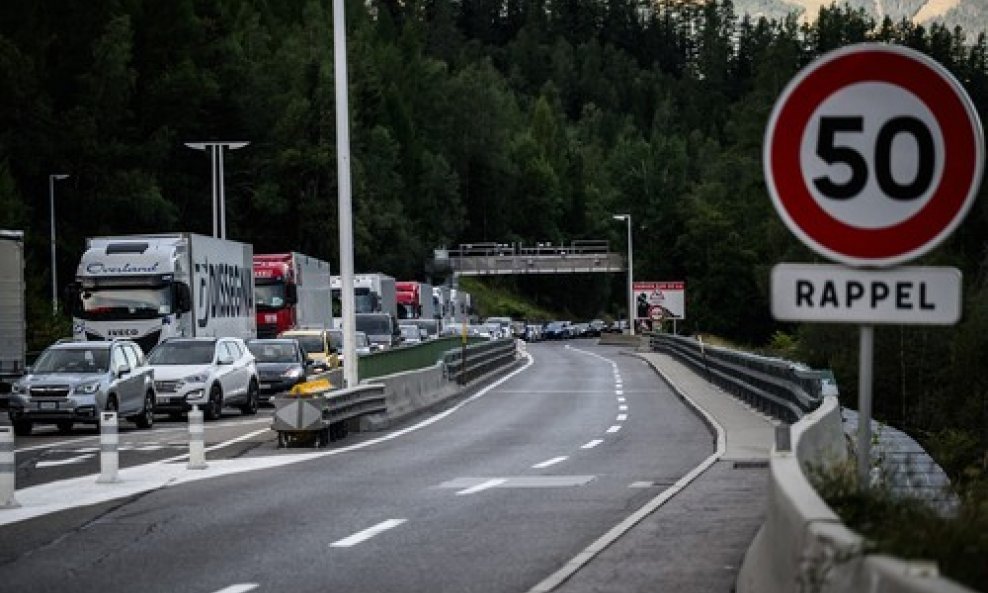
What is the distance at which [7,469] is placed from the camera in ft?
54.6

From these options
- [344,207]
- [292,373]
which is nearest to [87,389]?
[344,207]

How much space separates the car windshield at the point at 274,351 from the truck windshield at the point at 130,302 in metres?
2.18

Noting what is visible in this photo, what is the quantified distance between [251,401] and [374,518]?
867 inches

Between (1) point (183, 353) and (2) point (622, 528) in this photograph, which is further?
(1) point (183, 353)

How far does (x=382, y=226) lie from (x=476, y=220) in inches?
1864

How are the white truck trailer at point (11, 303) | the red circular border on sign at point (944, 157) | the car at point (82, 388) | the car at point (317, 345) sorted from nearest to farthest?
the red circular border on sign at point (944, 157), the car at point (82, 388), the white truck trailer at point (11, 303), the car at point (317, 345)

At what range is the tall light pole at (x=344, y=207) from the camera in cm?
2944

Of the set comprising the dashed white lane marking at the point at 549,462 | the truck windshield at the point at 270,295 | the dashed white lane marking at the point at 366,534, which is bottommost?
the dashed white lane marking at the point at 549,462

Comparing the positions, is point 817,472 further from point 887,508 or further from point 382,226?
point 382,226

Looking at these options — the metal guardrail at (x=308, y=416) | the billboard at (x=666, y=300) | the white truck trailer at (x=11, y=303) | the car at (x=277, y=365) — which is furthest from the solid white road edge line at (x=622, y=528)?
the billboard at (x=666, y=300)

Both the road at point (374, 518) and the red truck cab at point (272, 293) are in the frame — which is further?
the red truck cab at point (272, 293)

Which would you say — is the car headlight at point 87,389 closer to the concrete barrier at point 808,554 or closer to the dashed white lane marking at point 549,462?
the dashed white lane marking at point 549,462

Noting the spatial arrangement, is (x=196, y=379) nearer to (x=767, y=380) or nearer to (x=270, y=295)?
(x=767, y=380)

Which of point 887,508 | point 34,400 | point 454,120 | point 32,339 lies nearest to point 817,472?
point 887,508
